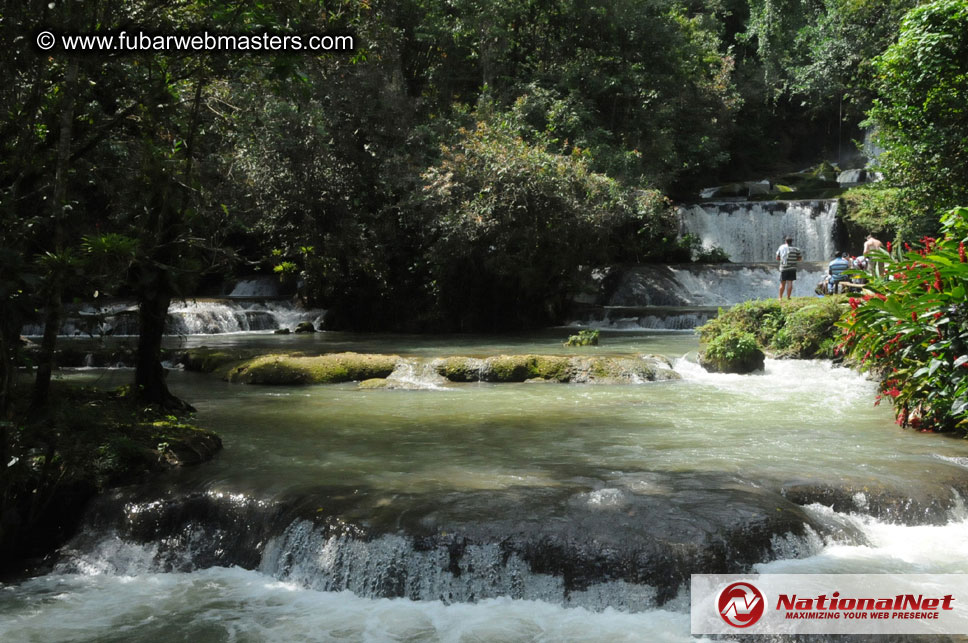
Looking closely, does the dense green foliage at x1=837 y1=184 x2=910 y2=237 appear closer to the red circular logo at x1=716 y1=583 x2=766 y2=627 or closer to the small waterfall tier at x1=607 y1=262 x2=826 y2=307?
the small waterfall tier at x1=607 y1=262 x2=826 y2=307

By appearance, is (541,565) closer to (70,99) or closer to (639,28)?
(70,99)

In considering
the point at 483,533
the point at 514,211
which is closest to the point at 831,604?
the point at 483,533

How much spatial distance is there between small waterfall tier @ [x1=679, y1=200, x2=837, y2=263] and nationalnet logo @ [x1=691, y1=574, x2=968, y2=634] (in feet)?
76.3

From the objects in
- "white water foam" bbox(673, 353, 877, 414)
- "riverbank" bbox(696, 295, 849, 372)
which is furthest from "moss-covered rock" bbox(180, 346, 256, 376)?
"riverbank" bbox(696, 295, 849, 372)

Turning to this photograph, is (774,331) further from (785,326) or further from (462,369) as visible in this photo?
(462,369)

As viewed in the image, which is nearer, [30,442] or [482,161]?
[30,442]

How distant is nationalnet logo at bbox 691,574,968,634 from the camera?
5.00 m

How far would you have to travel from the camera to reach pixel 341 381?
1412cm

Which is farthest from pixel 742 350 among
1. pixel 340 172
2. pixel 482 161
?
pixel 340 172

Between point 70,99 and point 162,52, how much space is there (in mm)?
1850

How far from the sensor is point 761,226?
28500mm

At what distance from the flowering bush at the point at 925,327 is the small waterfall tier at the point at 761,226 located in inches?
734

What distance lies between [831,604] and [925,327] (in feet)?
10.6

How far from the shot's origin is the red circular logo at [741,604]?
5230mm
